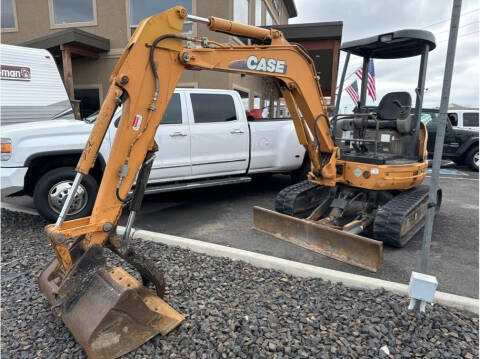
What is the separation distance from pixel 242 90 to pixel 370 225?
894 cm

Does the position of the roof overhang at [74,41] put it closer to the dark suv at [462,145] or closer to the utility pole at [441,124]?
the utility pole at [441,124]

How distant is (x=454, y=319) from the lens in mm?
2646

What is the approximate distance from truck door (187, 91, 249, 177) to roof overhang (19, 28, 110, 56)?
7.16 metres

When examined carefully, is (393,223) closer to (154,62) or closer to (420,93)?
(420,93)

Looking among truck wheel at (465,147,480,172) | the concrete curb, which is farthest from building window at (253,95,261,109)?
the concrete curb

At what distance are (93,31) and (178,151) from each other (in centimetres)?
909

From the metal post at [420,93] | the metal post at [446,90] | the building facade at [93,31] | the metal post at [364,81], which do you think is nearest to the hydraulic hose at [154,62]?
the metal post at [446,90]

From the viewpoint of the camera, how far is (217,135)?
5852 millimetres

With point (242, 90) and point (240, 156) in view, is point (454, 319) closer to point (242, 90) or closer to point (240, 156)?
point (240, 156)

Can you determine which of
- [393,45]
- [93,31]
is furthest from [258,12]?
[393,45]

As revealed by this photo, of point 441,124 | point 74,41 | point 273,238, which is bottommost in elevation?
point 273,238

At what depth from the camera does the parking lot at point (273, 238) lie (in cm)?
373

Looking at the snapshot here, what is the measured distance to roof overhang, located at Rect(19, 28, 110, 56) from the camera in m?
10.5

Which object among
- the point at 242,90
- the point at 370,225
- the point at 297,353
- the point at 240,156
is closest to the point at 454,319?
the point at 297,353
